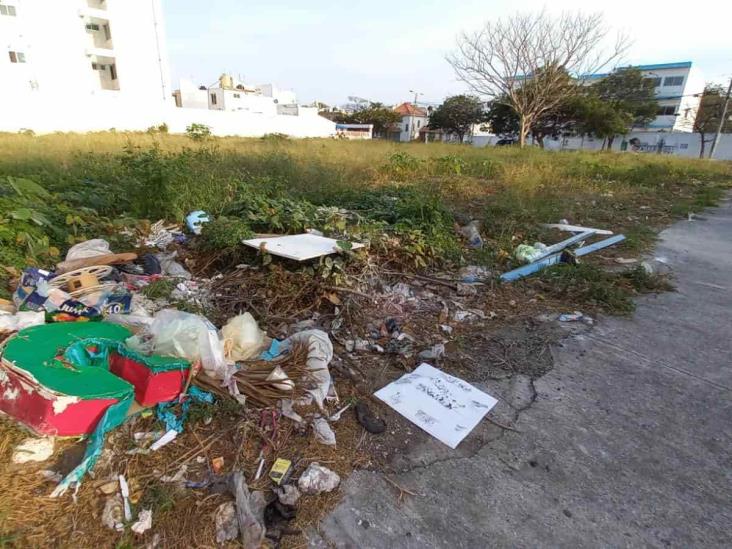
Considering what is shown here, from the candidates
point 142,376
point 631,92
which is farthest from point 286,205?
point 631,92

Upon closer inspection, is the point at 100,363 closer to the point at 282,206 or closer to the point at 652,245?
the point at 282,206

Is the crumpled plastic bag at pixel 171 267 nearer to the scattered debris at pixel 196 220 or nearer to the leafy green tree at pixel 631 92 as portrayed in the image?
the scattered debris at pixel 196 220

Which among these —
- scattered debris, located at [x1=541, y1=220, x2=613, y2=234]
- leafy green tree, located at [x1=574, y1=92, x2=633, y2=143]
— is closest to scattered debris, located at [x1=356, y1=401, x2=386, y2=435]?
scattered debris, located at [x1=541, y1=220, x2=613, y2=234]

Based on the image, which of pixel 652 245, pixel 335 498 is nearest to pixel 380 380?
pixel 335 498

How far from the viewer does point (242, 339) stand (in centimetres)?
219

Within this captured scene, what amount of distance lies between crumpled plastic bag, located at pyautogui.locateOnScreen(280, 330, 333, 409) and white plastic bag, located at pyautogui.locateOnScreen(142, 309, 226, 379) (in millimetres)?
429

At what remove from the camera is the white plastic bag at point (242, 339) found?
2.14 metres

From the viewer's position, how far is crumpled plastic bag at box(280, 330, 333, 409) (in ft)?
6.42

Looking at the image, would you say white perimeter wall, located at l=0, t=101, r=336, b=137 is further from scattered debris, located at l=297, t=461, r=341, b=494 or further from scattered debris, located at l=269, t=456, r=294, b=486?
scattered debris, located at l=297, t=461, r=341, b=494

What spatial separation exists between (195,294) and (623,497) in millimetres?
2794

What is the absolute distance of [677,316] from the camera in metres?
3.05

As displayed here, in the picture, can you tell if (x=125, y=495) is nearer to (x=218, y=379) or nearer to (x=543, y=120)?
(x=218, y=379)

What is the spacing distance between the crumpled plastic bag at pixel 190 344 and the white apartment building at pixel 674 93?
1831 inches

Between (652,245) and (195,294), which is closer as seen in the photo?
(195,294)
